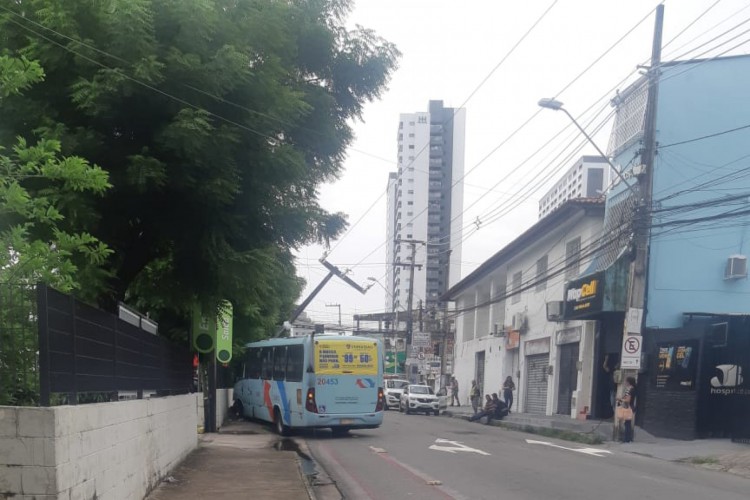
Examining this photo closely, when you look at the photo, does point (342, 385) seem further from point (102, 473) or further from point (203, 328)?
point (102, 473)

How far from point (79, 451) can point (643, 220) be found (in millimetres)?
15928

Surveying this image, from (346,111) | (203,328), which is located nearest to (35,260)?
(346,111)

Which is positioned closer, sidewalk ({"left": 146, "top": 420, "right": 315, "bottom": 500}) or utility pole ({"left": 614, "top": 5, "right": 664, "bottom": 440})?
sidewalk ({"left": 146, "top": 420, "right": 315, "bottom": 500})

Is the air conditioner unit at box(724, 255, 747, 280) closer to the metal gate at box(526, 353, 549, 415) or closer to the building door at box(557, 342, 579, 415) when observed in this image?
the building door at box(557, 342, 579, 415)

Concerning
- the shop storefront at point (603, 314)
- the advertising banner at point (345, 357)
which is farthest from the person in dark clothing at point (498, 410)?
the advertising banner at point (345, 357)

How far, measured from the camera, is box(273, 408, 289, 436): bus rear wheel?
21000 millimetres

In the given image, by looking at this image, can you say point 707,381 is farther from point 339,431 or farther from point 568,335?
point 339,431

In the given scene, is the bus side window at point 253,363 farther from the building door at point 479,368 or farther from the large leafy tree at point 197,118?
the building door at point 479,368

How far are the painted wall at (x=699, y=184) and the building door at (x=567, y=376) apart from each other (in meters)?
6.68

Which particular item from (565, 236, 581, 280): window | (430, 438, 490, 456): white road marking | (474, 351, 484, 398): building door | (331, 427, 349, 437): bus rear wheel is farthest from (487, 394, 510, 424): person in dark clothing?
(474, 351, 484, 398): building door

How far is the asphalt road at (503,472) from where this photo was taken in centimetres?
1062

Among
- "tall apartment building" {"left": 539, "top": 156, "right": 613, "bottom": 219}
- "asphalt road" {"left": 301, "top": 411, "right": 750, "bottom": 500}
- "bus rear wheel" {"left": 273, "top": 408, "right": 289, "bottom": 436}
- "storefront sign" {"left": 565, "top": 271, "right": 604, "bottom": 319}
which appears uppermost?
"tall apartment building" {"left": 539, "top": 156, "right": 613, "bottom": 219}

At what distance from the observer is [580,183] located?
62344mm

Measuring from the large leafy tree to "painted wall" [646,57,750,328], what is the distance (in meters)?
14.3
